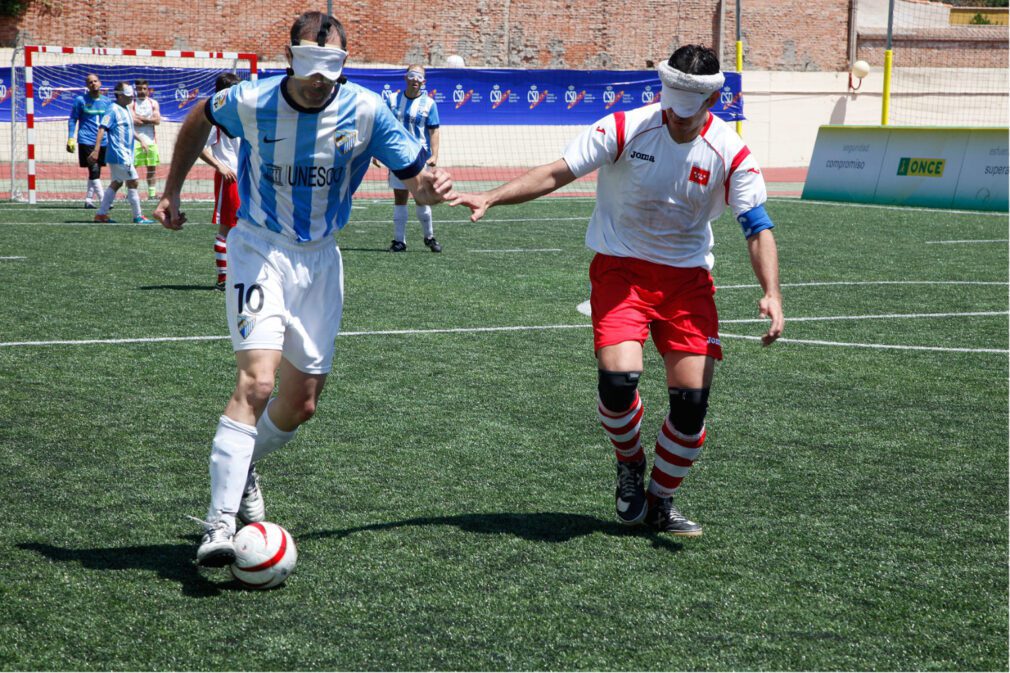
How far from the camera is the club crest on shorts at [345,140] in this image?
15.8ft

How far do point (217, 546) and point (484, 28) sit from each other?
35764mm

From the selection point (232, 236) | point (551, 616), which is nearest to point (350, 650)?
point (551, 616)

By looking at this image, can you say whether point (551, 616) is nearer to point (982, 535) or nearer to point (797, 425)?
point (982, 535)

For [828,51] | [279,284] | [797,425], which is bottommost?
[797,425]

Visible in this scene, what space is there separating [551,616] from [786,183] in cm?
2907

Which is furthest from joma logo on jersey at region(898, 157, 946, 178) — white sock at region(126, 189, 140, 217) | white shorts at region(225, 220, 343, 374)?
white shorts at region(225, 220, 343, 374)

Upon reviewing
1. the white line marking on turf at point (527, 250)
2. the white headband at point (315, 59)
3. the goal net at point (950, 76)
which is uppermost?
the goal net at point (950, 76)

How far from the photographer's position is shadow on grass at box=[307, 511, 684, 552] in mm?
5086

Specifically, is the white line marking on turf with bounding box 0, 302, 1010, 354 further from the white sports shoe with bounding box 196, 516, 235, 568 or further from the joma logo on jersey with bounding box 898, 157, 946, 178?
the joma logo on jersey with bounding box 898, 157, 946, 178

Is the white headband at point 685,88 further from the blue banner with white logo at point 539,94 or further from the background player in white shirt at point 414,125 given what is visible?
the blue banner with white logo at point 539,94

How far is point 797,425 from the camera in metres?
7.09

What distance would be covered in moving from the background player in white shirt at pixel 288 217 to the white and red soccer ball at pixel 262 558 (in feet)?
0.57

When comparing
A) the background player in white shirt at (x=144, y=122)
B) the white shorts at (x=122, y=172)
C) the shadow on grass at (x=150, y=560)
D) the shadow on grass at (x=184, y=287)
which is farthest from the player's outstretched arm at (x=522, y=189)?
the background player in white shirt at (x=144, y=122)

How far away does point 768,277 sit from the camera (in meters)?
5.22
